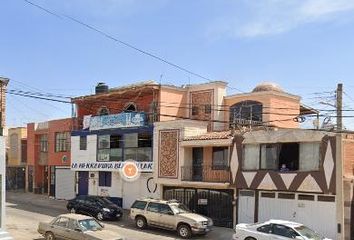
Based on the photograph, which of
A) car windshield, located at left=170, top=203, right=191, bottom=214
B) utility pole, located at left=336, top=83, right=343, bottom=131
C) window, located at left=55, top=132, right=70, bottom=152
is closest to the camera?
utility pole, located at left=336, top=83, right=343, bottom=131

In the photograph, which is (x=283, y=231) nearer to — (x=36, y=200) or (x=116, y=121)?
(x=116, y=121)

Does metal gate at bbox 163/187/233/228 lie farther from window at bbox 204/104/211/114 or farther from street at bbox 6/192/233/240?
window at bbox 204/104/211/114

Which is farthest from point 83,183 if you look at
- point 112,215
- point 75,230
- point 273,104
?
point 75,230

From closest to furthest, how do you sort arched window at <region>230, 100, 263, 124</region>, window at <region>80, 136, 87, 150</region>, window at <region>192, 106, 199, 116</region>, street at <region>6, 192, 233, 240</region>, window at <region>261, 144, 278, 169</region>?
street at <region>6, 192, 233, 240</region> → window at <region>261, 144, 278, 169</region> → arched window at <region>230, 100, 263, 124</region> → window at <region>192, 106, 199, 116</region> → window at <region>80, 136, 87, 150</region>

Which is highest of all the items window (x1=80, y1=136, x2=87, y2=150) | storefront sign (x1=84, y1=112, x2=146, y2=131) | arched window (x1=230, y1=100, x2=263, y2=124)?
→ arched window (x1=230, y1=100, x2=263, y2=124)

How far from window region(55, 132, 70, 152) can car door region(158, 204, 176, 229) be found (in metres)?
19.5

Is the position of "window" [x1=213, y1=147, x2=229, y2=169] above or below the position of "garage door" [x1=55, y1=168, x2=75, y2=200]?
above

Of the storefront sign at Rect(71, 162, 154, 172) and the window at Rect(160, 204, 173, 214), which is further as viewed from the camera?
the storefront sign at Rect(71, 162, 154, 172)

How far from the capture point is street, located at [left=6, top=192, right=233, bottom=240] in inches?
1045

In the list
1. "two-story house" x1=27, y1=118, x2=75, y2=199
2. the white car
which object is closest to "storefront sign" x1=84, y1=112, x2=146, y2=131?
"two-story house" x1=27, y1=118, x2=75, y2=199

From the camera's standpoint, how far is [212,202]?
31.6 metres

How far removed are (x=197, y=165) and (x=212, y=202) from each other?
275 centimetres

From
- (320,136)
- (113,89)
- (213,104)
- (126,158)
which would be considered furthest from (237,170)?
(113,89)

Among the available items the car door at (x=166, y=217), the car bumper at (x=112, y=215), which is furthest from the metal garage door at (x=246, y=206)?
the car bumper at (x=112, y=215)
